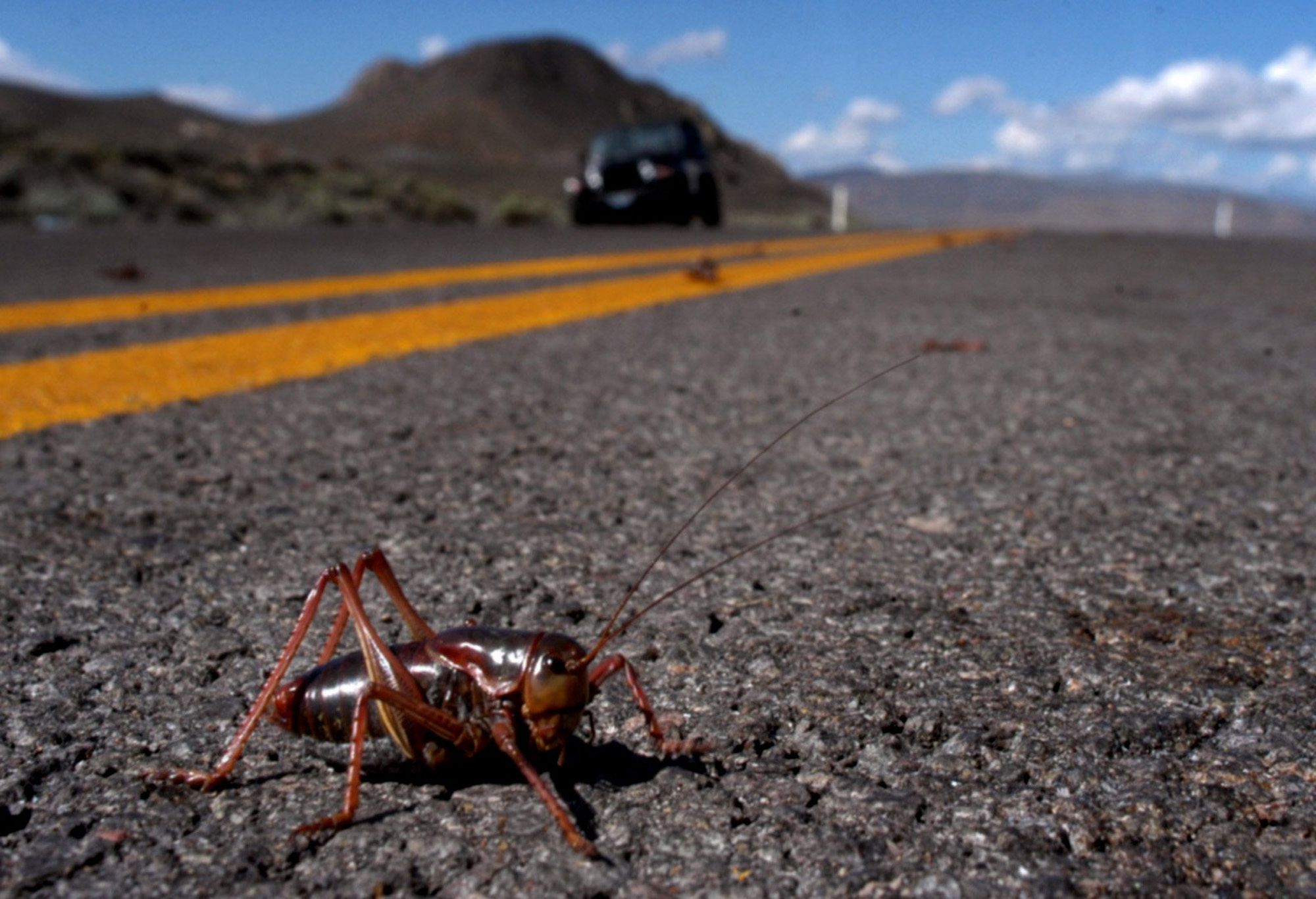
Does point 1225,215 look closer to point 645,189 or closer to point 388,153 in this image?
point 645,189

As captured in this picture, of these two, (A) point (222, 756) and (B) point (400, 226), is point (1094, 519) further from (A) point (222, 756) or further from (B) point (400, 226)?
(B) point (400, 226)

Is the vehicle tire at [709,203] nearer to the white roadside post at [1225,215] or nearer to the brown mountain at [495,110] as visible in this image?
the white roadside post at [1225,215]

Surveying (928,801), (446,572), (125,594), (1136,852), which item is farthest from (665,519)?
(1136,852)

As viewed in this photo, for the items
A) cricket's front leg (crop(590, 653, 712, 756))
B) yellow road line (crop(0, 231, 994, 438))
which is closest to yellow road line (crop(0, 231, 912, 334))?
yellow road line (crop(0, 231, 994, 438))

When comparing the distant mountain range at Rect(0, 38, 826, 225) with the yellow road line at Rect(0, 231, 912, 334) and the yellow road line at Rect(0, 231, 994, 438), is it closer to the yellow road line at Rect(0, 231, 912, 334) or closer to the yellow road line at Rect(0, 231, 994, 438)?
the yellow road line at Rect(0, 231, 912, 334)

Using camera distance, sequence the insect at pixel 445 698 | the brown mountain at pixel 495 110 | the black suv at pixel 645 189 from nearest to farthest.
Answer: the insect at pixel 445 698 < the black suv at pixel 645 189 < the brown mountain at pixel 495 110

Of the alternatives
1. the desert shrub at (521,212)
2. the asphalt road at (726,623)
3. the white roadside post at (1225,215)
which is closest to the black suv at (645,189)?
the desert shrub at (521,212)

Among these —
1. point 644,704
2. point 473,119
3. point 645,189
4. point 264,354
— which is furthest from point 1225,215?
point 473,119
